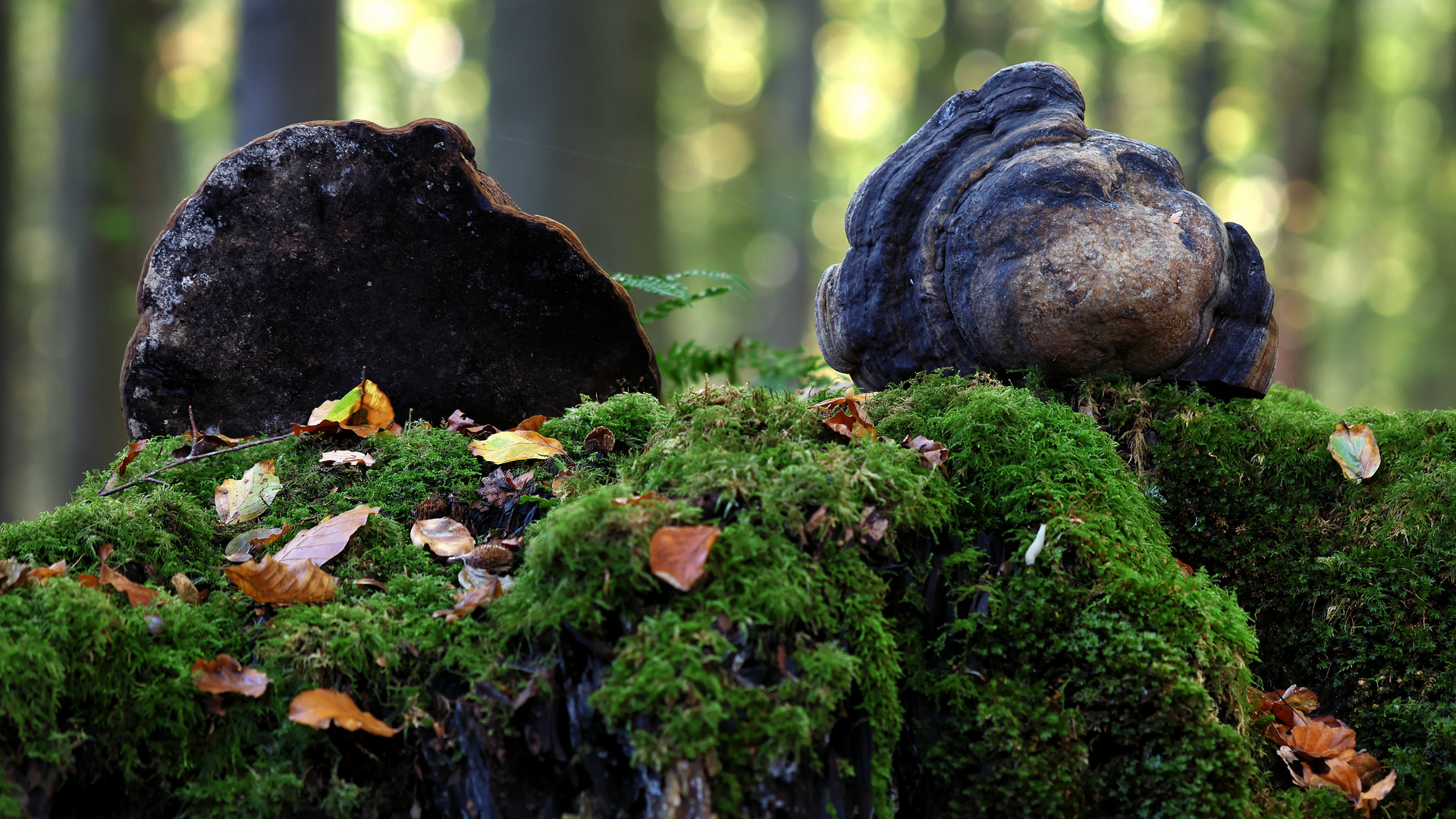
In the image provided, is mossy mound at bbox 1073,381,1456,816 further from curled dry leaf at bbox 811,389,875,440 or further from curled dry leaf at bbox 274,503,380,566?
curled dry leaf at bbox 274,503,380,566

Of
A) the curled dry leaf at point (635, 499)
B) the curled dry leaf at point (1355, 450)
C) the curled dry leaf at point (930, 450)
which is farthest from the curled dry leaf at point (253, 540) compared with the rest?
the curled dry leaf at point (1355, 450)

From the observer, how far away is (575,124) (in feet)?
26.9

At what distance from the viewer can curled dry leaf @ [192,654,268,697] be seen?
200cm

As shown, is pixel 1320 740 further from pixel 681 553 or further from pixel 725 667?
pixel 681 553

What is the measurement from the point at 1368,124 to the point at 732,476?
26.0 m

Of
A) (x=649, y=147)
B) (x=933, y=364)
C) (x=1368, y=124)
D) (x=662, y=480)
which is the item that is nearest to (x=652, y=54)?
(x=649, y=147)

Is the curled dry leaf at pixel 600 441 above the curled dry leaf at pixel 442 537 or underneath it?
above

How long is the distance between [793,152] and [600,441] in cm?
1385

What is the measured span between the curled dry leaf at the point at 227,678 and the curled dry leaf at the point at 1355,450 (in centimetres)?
348

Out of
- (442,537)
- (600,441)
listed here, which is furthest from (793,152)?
(442,537)

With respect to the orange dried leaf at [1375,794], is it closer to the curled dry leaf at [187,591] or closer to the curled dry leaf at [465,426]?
the curled dry leaf at [465,426]

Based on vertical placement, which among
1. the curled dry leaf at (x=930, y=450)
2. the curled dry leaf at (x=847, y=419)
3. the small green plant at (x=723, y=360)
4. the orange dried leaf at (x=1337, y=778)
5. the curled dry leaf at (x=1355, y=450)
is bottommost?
the orange dried leaf at (x=1337, y=778)

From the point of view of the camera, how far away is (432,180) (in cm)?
346

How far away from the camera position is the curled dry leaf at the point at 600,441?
298 cm
